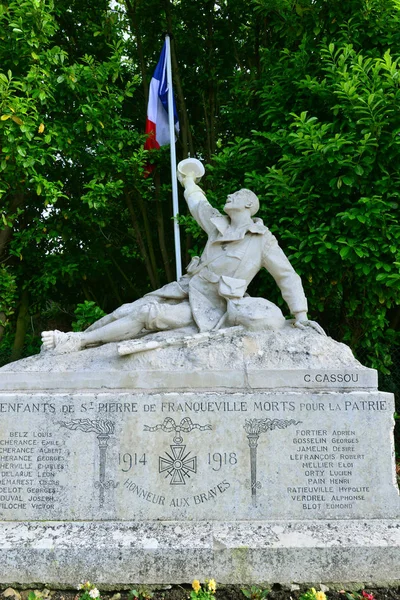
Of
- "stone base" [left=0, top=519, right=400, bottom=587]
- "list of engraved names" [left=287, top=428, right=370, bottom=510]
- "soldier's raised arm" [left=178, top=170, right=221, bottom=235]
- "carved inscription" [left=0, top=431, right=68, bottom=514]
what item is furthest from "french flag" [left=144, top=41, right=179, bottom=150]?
"stone base" [left=0, top=519, right=400, bottom=587]

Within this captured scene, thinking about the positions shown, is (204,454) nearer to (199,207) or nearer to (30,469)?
(30,469)

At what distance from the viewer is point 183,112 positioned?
924cm

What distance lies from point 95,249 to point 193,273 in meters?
4.57

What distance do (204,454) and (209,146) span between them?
648 centimetres

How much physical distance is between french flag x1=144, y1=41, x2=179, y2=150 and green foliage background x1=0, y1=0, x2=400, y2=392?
0.19m

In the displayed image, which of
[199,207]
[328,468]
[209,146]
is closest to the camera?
[328,468]

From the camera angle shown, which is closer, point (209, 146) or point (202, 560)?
point (202, 560)

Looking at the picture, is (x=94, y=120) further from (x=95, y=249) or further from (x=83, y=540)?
(x=83, y=540)

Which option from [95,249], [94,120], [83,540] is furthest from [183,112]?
[83,540]

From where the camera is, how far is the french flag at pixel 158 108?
8.38 m

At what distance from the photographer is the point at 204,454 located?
4.12 m

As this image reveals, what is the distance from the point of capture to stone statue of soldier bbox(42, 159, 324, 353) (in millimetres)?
4695

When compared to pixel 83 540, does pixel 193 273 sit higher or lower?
higher

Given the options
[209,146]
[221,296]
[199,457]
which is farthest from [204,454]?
[209,146]
